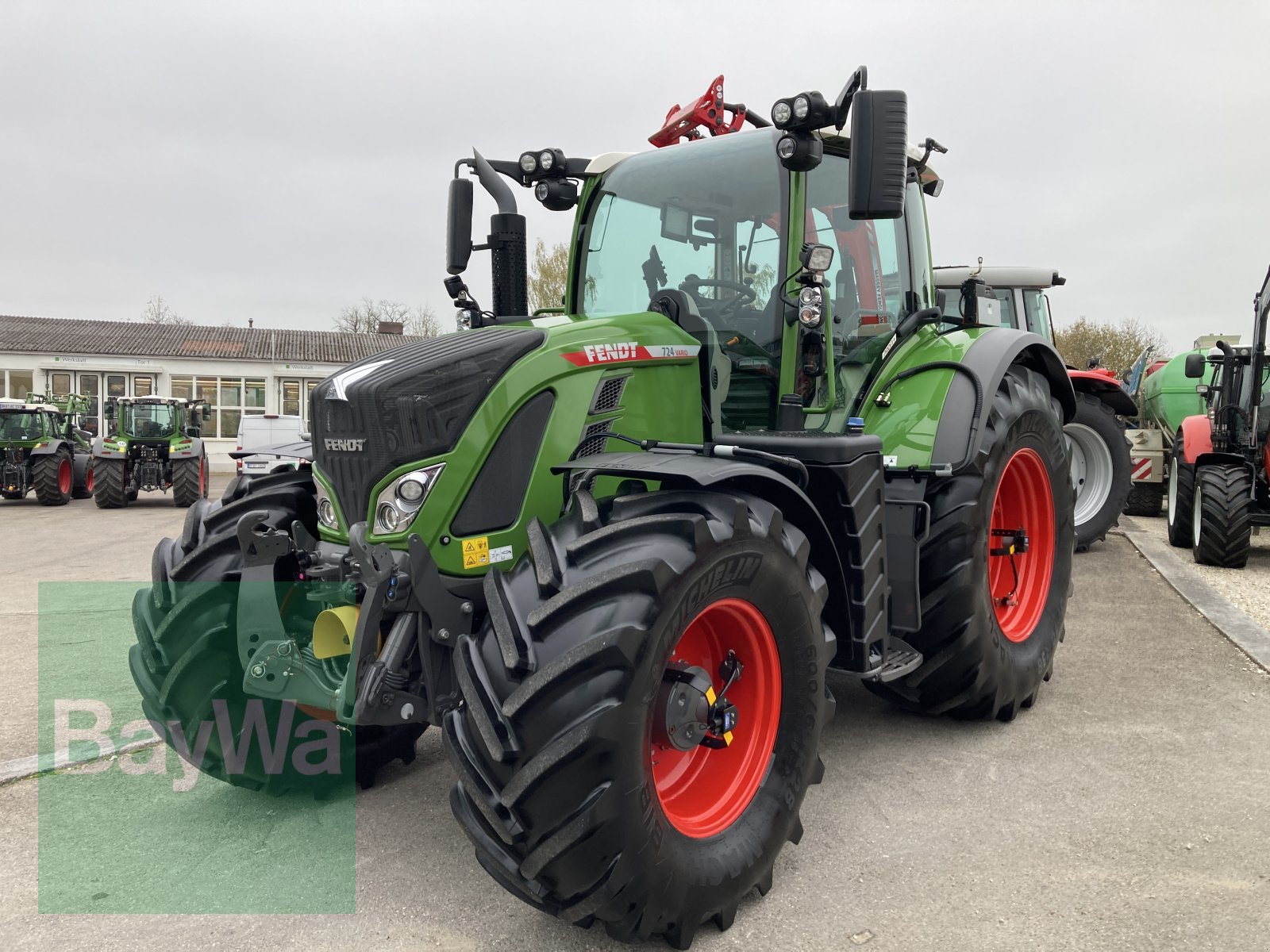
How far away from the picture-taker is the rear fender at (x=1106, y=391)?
998 centimetres

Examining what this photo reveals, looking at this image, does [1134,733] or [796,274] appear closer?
[796,274]

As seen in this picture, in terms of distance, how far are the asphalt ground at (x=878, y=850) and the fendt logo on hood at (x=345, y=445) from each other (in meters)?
1.30

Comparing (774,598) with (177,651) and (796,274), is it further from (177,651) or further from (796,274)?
(177,651)

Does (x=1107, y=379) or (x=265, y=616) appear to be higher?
(x=1107, y=379)

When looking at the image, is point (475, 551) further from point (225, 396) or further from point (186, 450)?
point (225, 396)

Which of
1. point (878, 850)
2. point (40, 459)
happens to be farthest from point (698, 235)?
point (40, 459)

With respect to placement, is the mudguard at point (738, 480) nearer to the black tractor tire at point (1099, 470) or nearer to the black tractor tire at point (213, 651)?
the black tractor tire at point (213, 651)

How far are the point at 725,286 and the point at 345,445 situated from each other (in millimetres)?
1644

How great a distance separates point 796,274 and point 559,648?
195 cm

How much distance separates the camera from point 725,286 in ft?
13.1

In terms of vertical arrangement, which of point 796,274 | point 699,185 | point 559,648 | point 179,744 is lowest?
point 179,744

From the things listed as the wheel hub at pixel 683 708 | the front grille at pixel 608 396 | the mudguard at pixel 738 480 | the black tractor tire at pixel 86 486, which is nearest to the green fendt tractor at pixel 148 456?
the black tractor tire at pixel 86 486

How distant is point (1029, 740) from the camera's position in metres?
4.29

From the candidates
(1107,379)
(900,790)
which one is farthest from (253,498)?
(1107,379)
